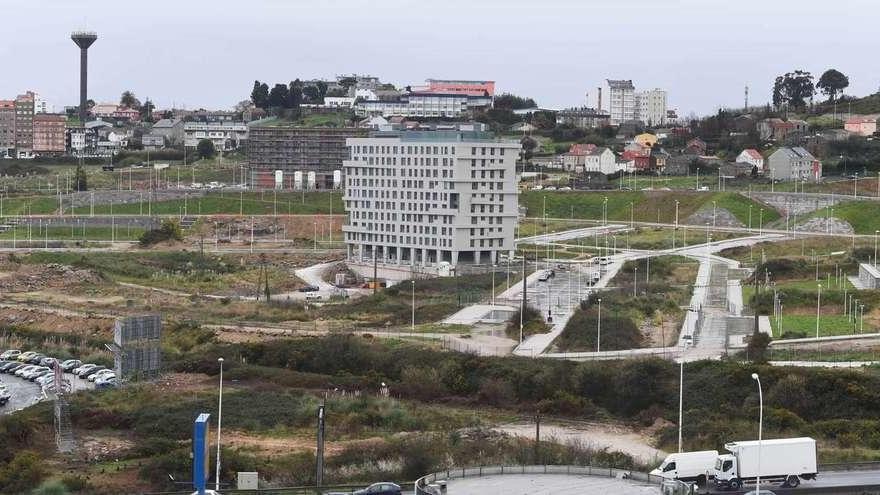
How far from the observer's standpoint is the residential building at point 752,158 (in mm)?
106375

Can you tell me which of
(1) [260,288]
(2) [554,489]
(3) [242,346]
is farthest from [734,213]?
(2) [554,489]

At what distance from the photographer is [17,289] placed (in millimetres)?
65000

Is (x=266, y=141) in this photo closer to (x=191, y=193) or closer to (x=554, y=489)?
(x=191, y=193)

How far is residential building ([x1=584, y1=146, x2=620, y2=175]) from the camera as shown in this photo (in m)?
111

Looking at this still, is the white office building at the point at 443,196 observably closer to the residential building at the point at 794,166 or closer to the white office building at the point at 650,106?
the residential building at the point at 794,166

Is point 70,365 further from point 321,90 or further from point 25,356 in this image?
point 321,90

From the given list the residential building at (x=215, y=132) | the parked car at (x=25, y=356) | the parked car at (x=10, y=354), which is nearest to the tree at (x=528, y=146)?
the residential building at (x=215, y=132)

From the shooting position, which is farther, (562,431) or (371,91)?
(371,91)

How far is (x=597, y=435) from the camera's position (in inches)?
1416

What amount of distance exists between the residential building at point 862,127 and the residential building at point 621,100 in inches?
1930

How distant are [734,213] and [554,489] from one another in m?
65.6

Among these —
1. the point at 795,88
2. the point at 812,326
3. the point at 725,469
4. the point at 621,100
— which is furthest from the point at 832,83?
the point at 725,469

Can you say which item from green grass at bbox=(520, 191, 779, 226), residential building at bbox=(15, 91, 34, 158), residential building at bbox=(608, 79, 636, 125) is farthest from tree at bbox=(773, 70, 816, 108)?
residential building at bbox=(15, 91, 34, 158)

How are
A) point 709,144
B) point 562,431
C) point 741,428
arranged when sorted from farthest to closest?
point 709,144
point 562,431
point 741,428
